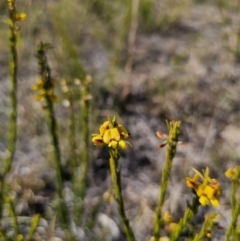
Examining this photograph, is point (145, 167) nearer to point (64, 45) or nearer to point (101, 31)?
point (64, 45)

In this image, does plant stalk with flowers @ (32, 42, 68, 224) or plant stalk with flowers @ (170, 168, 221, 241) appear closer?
plant stalk with flowers @ (170, 168, 221, 241)

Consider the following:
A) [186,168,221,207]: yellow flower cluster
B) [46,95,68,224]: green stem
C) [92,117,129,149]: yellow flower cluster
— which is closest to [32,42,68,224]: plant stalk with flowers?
[46,95,68,224]: green stem

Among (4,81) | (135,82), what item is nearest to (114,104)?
(135,82)

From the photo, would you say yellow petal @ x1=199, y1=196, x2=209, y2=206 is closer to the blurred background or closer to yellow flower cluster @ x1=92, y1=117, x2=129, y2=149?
yellow flower cluster @ x1=92, y1=117, x2=129, y2=149

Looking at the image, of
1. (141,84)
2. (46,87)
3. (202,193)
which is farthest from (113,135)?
(141,84)

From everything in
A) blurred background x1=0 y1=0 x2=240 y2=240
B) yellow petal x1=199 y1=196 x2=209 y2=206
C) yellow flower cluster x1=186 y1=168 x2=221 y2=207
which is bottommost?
blurred background x1=0 y1=0 x2=240 y2=240

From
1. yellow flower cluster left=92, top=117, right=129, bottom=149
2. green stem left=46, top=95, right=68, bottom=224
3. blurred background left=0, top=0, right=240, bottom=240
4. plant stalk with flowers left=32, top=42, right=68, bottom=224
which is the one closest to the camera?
yellow flower cluster left=92, top=117, right=129, bottom=149

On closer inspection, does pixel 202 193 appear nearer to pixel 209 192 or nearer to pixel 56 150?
pixel 209 192

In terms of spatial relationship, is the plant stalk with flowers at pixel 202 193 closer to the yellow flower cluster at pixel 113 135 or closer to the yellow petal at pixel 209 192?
the yellow petal at pixel 209 192

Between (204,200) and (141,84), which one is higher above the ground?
(204,200)
